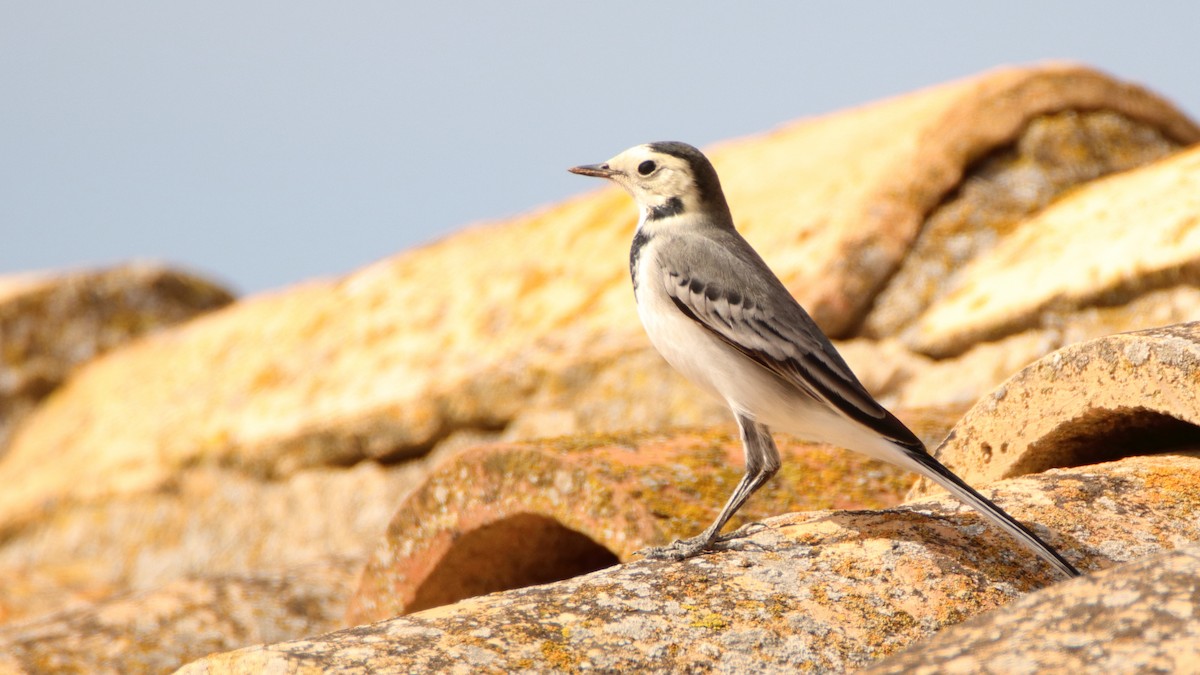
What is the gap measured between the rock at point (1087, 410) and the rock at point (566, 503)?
801 mm

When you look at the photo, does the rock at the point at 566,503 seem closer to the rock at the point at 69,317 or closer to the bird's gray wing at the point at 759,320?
the bird's gray wing at the point at 759,320

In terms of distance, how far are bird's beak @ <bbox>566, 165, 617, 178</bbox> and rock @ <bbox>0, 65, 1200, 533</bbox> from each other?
2.85 m

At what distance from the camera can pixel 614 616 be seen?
336 cm

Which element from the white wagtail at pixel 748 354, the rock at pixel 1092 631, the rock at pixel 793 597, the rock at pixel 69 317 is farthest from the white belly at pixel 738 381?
the rock at pixel 69 317

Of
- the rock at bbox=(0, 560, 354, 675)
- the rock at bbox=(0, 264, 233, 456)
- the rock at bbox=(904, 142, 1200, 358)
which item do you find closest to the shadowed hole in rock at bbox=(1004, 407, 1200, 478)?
the rock at bbox=(904, 142, 1200, 358)

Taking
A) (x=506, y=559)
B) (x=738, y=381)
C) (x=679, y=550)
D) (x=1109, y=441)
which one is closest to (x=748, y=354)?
(x=738, y=381)

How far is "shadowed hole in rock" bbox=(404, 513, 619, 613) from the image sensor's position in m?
5.31

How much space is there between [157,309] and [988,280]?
33.1ft

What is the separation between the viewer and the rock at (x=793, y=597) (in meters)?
3.18

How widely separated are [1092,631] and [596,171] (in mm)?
3321

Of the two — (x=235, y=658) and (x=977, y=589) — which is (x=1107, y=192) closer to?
(x=977, y=589)

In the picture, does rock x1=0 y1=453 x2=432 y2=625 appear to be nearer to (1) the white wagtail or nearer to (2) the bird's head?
(2) the bird's head

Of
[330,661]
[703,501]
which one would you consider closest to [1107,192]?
[703,501]

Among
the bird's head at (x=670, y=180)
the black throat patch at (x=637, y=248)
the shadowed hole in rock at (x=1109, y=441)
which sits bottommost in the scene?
the shadowed hole in rock at (x=1109, y=441)
